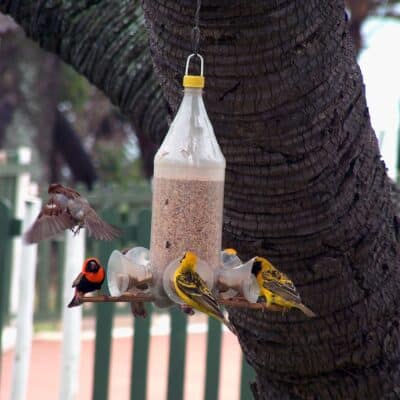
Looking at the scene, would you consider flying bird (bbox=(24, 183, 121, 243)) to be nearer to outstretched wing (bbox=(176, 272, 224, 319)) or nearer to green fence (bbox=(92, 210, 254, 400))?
outstretched wing (bbox=(176, 272, 224, 319))

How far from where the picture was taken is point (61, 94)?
19.5 m

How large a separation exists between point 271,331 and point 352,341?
0.78ft

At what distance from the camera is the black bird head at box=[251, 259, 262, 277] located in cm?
273

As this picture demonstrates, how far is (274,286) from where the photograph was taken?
8.75 feet

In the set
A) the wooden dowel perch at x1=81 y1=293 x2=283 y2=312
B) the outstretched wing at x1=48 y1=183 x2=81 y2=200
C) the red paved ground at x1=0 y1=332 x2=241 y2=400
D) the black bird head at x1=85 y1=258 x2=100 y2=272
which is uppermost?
the outstretched wing at x1=48 y1=183 x2=81 y2=200

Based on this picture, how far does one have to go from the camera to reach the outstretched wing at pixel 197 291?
2.54m

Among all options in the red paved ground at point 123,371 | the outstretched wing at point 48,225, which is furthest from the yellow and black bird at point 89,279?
the red paved ground at point 123,371

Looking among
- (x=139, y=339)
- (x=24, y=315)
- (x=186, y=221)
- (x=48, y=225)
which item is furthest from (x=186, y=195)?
(x=24, y=315)

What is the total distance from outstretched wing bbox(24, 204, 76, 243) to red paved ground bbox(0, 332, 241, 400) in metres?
4.24

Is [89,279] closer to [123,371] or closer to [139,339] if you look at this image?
[139,339]

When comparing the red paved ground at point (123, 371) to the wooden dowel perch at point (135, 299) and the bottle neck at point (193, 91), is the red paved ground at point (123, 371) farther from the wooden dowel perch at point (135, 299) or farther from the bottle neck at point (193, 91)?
the bottle neck at point (193, 91)

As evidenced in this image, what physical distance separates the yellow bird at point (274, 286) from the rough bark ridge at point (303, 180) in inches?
6.4

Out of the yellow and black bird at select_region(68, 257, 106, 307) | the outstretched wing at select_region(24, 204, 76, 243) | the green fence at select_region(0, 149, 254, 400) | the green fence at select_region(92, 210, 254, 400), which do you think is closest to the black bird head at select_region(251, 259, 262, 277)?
the yellow and black bird at select_region(68, 257, 106, 307)

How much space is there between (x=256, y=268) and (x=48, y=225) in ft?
4.94
